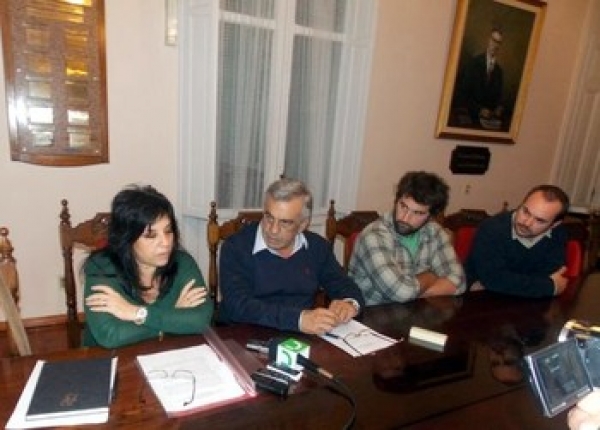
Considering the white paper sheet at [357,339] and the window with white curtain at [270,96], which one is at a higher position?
the window with white curtain at [270,96]

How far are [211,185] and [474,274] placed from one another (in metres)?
1.45

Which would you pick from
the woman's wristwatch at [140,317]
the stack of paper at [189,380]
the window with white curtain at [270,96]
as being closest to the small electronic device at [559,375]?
the stack of paper at [189,380]

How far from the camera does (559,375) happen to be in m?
0.92

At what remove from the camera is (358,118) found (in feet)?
9.48

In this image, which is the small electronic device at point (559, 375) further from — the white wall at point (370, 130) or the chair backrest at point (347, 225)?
the white wall at point (370, 130)

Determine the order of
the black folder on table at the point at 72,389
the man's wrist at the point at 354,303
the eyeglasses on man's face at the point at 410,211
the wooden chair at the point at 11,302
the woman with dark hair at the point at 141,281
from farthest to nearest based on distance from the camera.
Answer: the eyeglasses on man's face at the point at 410,211 → the man's wrist at the point at 354,303 → the woman with dark hair at the point at 141,281 → the wooden chair at the point at 11,302 → the black folder on table at the point at 72,389

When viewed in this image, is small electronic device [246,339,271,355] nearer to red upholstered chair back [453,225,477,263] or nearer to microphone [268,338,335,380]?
microphone [268,338,335,380]

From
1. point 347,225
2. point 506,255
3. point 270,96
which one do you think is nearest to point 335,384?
point 347,225

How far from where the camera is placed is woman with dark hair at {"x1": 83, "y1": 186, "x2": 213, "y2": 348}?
46.2 inches

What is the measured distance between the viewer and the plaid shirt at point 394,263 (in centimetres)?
160

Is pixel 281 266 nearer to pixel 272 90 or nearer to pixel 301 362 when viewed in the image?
pixel 301 362

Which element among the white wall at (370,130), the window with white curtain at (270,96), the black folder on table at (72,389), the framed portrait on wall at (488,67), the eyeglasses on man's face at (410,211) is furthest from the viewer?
the framed portrait on wall at (488,67)

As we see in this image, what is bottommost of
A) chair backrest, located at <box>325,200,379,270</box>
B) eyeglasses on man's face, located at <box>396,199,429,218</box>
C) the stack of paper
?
the stack of paper

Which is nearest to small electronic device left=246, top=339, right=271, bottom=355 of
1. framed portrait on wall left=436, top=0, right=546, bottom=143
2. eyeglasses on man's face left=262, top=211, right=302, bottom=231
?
eyeglasses on man's face left=262, top=211, right=302, bottom=231
